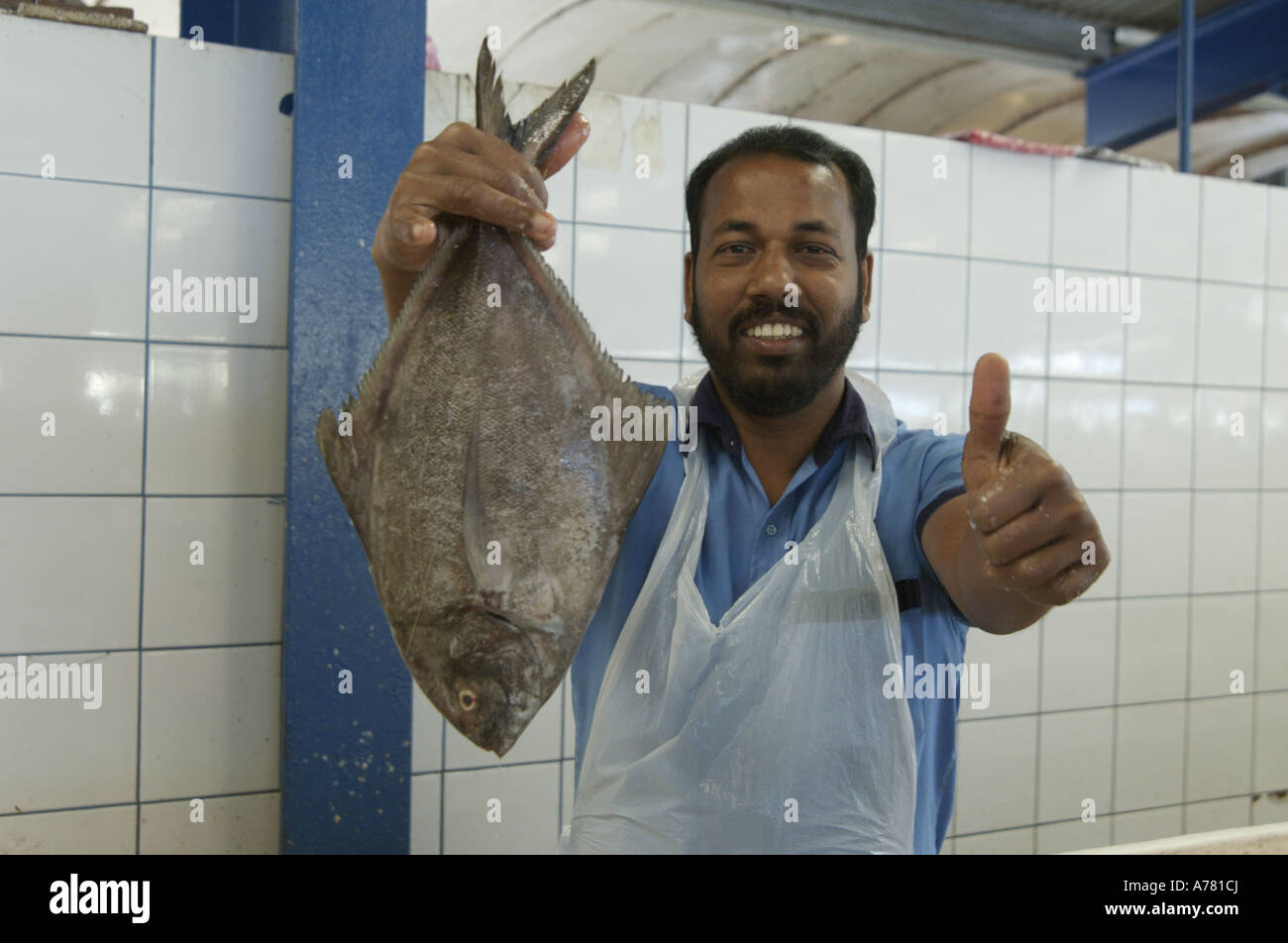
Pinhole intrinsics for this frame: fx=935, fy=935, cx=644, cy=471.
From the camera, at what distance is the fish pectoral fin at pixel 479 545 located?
1.13 meters

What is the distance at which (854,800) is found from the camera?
1368mm

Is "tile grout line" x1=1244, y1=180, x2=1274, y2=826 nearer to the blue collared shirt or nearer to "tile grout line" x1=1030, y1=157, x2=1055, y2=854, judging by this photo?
"tile grout line" x1=1030, y1=157, x2=1055, y2=854

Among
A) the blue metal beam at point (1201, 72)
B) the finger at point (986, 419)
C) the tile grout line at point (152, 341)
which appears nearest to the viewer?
the finger at point (986, 419)

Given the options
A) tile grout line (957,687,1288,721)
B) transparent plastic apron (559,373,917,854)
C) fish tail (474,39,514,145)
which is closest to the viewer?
fish tail (474,39,514,145)

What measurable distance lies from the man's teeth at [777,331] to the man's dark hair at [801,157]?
211 mm

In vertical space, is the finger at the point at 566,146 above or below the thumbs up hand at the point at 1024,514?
above

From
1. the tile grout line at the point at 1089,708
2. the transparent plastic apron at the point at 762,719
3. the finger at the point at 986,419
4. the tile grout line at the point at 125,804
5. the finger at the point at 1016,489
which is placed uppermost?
the finger at the point at 986,419

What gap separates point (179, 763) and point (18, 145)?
1412 mm

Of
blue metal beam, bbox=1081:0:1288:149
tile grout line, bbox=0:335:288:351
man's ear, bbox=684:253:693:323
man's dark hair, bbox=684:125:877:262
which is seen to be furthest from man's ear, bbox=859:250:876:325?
blue metal beam, bbox=1081:0:1288:149

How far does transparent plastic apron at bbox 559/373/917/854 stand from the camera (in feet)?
4.50

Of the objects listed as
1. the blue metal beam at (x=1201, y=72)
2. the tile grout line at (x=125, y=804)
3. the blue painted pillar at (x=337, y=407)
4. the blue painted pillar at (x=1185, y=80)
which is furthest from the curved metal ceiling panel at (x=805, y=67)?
the tile grout line at (x=125, y=804)

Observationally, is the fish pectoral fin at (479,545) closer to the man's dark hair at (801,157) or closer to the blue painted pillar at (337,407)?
the man's dark hair at (801,157)
